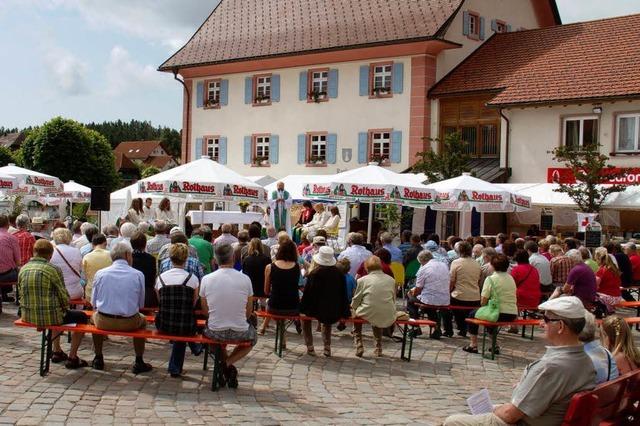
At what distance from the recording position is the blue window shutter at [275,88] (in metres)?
36.6

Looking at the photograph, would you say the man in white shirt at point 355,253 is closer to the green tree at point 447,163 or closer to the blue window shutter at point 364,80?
the green tree at point 447,163

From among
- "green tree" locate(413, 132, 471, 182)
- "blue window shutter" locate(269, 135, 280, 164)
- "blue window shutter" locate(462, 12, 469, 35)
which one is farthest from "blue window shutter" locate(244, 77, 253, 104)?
"green tree" locate(413, 132, 471, 182)

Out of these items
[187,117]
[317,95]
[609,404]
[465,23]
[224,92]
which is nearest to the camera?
[609,404]

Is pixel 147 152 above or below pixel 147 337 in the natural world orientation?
above

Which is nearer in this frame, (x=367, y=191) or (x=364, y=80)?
(x=367, y=191)

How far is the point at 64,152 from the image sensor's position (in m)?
62.2

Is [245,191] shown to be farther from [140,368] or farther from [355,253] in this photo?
[140,368]

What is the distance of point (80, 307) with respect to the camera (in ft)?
38.6

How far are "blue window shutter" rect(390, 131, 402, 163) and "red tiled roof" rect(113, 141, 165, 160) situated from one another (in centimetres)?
10251

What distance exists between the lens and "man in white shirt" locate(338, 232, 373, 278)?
46.4 feet

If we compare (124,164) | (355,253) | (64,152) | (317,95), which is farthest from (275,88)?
(124,164)

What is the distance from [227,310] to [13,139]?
12414cm

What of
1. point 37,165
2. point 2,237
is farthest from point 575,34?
point 37,165

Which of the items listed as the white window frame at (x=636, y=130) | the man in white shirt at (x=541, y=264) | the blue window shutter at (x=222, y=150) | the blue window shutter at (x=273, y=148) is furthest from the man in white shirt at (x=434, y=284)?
the blue window shutter at (x=222, y=150)
